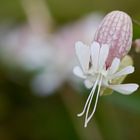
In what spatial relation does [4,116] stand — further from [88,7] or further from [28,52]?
[88,7]

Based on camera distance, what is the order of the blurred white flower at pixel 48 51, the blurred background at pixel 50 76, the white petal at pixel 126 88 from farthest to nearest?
the blurred white flower at pixel 48 51, the blurred background at pixel 50 76, the white petal at pixel 126 88

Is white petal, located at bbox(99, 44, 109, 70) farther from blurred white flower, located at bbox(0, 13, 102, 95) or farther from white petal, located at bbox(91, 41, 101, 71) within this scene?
blurred white flower, located at bbox(0, 13, 102, 95)

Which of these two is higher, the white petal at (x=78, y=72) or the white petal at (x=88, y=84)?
the white petal at (x=78, y=72)

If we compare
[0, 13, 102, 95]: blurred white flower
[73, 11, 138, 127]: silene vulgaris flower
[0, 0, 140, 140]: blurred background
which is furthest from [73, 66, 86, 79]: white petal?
[0, 13, 102, 95]: blurred white flower

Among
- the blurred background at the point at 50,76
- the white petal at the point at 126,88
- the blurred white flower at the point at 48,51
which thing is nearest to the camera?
the white petal at the point at 126,88

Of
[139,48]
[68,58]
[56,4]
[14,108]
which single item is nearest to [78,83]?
[68,58]

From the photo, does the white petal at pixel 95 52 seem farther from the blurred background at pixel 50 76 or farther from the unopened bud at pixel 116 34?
the blurred background at pixel 50 76

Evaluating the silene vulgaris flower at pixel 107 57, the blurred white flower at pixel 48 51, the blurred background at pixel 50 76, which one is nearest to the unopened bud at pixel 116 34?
the silene vulgaris flower at pixel 107 57

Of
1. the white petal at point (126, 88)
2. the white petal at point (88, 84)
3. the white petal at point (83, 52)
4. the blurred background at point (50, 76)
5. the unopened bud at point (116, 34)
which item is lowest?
the blurred background at point (50, 76)
